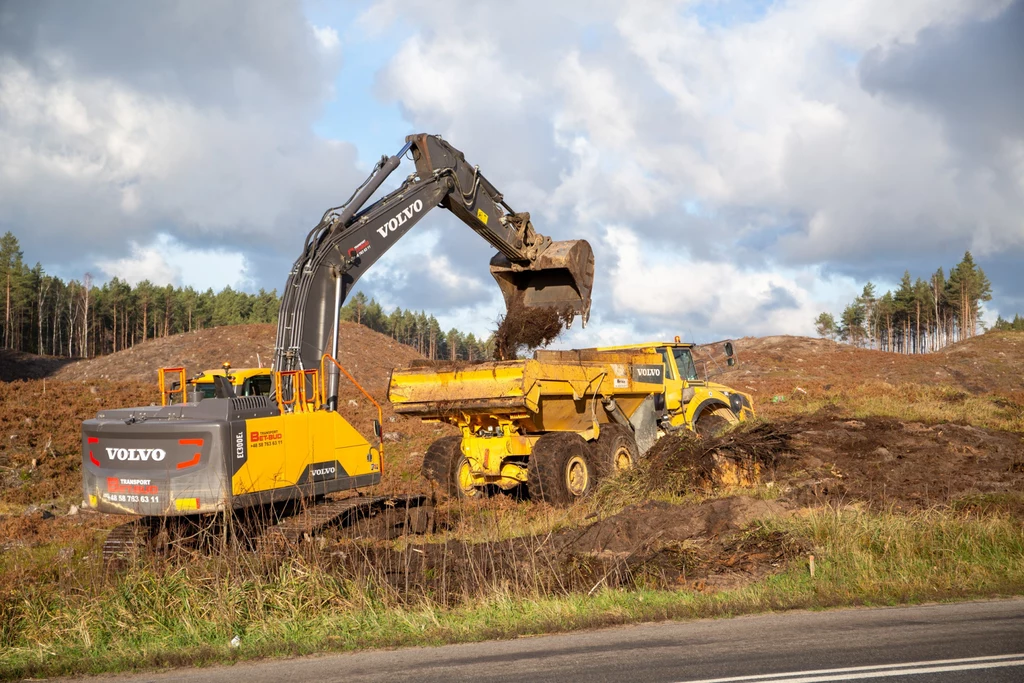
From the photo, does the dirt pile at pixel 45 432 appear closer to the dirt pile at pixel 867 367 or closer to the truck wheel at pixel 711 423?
the truck wheel at pixel 711 423

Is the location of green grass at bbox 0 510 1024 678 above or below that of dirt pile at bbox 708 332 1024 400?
below

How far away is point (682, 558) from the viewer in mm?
8898

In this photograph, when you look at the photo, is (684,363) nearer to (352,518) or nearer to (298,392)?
(352,518)

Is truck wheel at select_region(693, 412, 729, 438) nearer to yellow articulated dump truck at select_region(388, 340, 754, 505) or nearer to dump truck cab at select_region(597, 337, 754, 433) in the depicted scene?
dump truck cab at select_region(597, 337, 754, 433)

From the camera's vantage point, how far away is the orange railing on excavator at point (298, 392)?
10219 millimetres

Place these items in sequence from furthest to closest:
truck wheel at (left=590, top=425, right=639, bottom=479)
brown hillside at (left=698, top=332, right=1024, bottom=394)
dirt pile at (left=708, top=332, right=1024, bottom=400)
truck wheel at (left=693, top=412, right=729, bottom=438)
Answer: brown hillside at (left=698, top=332, right=1024, bottom=394) < dirt pile at (left=708, top=332, right=1024, bottom=400) < truck wheel at (left=693, top=412, right=729, bottom=438) < truck wheel at (left=590, top=425, right=639, bottom=479)

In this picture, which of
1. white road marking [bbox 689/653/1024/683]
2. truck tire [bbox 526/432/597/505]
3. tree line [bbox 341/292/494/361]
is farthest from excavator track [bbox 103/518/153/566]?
tree line [bbox 341/292/494/361]

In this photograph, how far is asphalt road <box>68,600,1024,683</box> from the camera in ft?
18.7

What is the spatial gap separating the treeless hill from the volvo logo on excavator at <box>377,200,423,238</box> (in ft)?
118

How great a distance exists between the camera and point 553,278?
15.2 m

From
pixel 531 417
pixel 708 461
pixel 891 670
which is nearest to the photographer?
pixel 891 670

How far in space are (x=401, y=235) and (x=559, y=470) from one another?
427cm

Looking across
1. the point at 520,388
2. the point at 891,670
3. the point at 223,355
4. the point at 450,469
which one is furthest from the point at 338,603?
the point at 223,355

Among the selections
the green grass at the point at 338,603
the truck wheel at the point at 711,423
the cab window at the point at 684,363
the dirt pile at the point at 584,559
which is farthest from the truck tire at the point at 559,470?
the green grass at the point at 338,603
